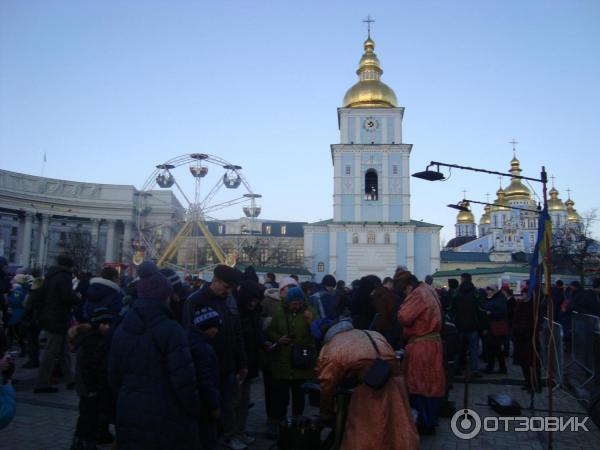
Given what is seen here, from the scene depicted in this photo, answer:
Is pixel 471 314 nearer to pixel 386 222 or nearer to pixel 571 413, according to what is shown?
pixel 571 413

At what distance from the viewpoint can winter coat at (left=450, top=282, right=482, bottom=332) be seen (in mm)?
10477

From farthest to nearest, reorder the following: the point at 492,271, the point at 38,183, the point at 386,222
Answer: the point at 38,183, the point at 386,222, the point at 492,271

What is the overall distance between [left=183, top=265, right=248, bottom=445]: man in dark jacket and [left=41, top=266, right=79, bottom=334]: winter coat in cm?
399

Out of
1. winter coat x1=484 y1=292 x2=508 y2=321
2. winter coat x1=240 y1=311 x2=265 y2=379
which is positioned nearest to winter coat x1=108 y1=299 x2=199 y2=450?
winter coat x1=240 y1=311 x2=265 y2=379

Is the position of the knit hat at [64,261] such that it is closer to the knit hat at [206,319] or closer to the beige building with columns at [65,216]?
the knit hat at [206,319]

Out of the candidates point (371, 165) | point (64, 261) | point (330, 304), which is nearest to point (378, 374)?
point (330, 304)

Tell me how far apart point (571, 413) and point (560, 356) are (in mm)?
1228

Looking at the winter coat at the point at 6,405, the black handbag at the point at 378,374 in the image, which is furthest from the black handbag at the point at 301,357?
the winter coat at the point at 6,405

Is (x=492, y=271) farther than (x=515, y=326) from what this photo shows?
Yes

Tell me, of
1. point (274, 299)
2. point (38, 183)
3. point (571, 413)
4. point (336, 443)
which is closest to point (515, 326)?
point (571, 413)

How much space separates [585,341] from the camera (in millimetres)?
8609

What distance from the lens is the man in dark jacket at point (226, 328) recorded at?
5.21m

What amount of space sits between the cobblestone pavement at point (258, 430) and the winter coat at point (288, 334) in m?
0.84

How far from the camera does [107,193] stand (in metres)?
70.4
